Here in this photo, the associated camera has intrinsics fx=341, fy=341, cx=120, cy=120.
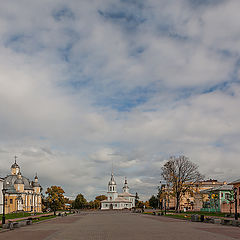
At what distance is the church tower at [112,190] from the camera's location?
158 m

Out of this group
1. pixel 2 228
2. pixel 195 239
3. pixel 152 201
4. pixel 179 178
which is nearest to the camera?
pixel 195 239

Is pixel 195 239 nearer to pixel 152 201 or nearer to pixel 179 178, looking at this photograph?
pixel 179 178

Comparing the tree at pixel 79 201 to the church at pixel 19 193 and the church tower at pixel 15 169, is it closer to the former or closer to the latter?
the church at pixel 19 193

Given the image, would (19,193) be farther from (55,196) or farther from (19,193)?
(55,196)

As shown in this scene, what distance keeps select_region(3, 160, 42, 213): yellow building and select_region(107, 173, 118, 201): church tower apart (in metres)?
46.2

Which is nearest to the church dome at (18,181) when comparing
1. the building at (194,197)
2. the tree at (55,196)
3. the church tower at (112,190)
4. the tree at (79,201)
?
the tree at (55,196)

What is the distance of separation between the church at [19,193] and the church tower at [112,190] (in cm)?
4619

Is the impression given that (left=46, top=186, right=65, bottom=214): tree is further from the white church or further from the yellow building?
the white church

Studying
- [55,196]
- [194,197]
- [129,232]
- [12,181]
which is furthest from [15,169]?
[129,232]

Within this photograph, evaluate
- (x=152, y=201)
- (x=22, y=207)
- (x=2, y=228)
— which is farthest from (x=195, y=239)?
(x=152, y=201)

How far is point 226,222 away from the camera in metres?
31.7

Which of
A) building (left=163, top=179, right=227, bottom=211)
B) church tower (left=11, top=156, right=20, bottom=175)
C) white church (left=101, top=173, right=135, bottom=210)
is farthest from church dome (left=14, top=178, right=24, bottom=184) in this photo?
white church (left=101, top=173, right=135, bottom=210)

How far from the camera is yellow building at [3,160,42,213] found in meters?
94.9

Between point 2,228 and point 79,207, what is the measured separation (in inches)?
5322
